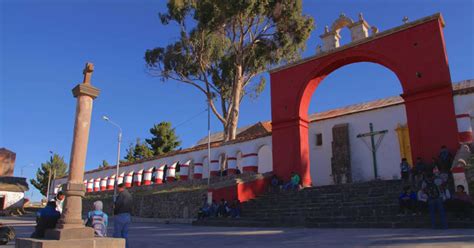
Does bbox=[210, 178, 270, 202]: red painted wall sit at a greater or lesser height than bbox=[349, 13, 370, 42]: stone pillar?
lesser

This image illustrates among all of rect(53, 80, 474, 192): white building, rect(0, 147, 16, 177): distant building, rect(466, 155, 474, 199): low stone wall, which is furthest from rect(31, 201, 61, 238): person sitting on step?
rect(0, 147, 16, 177): distant building

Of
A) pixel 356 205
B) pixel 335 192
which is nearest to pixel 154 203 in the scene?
pixel 335 192

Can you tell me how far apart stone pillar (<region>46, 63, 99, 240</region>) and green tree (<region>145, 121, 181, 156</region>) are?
119 feet

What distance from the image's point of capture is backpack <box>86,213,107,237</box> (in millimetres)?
6710

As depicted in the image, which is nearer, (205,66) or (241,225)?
(241,225)

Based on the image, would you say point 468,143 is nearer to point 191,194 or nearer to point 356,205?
point 356,205

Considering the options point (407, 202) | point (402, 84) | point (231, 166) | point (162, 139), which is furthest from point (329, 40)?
point (162, 139)

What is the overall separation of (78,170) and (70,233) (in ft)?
4.03

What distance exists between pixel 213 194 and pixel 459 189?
30.2ft

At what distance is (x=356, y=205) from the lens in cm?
1202

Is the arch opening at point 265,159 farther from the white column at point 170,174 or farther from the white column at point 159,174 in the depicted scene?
the white column at point 159,174

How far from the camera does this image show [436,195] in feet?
31.3

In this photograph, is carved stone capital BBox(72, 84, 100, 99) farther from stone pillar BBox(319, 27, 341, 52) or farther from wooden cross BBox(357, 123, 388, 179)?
wooden cross BBox(357, 123, 388, 179)

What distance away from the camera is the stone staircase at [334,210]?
9.80 meters
